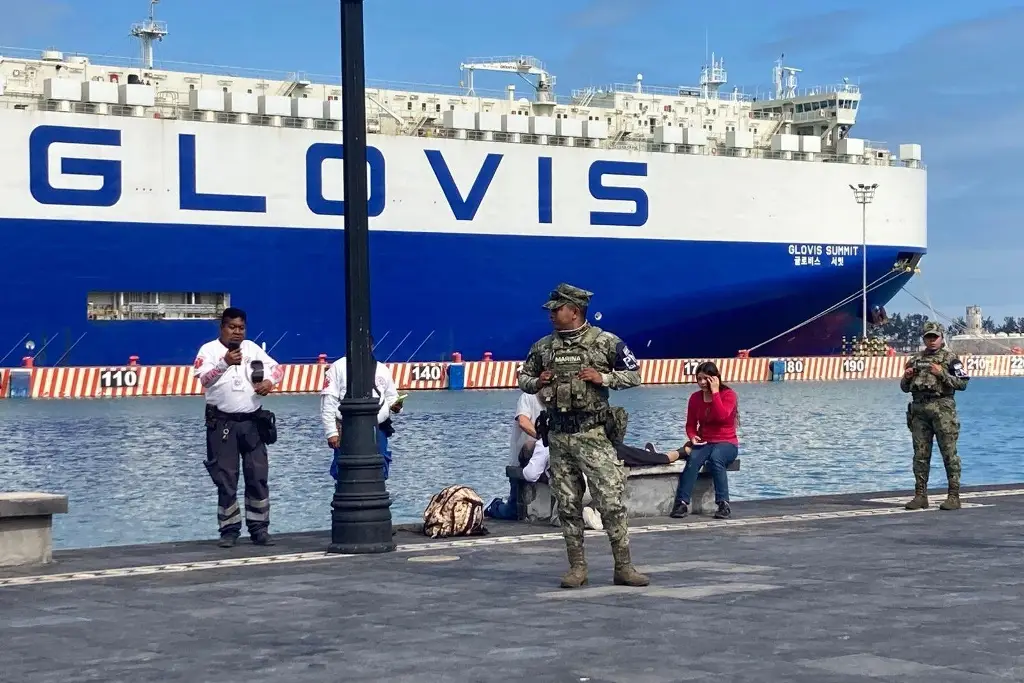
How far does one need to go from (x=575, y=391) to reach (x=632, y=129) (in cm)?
5558

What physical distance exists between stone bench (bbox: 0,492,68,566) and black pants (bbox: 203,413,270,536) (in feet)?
4.25

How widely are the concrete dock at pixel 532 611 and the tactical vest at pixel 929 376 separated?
176 cm

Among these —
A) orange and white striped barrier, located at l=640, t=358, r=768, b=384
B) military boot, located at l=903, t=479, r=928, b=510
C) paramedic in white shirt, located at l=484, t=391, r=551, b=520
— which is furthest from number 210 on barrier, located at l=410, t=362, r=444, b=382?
paramedic in white shirt, located at l=484, t=391, r=551, b=520

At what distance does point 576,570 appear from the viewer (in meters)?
9.16

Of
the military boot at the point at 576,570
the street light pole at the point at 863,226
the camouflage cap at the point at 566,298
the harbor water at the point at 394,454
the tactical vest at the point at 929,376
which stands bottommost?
the harbor water at the point at 394,454

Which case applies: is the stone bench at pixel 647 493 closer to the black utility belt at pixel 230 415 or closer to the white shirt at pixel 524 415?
the white shirt at pixel 524 415

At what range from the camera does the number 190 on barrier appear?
4531 centimetres

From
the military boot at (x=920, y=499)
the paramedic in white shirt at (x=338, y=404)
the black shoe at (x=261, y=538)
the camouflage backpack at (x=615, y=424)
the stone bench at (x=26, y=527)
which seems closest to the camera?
the camouflage backpack at (x=615, y=424)

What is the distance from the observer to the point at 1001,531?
38.8 ft

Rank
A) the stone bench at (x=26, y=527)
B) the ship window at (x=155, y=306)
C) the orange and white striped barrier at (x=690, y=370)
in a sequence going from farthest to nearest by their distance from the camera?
the orange and white striped barrier at (x=690, y=370) → the ship window at (x=155, y=306) → the stone bench at (x=26, y=527)

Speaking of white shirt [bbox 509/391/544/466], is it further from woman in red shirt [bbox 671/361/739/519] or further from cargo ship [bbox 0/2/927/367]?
cargo ship [bbox 0/2/927/367]

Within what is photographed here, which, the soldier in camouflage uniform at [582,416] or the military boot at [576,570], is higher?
the soldier in camouflage uniform at [582,416]

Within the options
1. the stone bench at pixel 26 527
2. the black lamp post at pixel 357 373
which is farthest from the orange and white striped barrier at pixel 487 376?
A: the stone bench at pixel 26 527

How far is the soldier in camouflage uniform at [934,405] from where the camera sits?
44.9 ft
